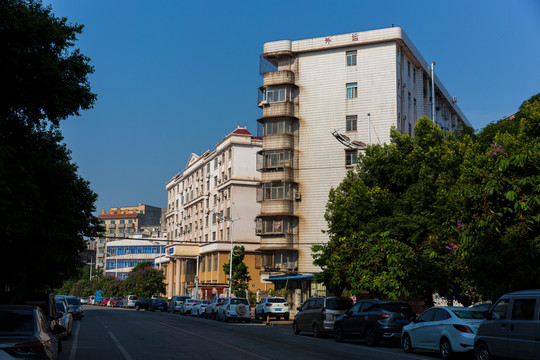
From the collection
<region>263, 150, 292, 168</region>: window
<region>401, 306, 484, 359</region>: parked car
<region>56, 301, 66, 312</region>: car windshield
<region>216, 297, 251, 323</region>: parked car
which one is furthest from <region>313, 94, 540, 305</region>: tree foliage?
<region>263, 150, 292, 168</region>: window

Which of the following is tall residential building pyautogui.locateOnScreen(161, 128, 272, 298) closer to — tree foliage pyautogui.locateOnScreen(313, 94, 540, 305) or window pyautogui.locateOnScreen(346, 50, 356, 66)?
window pyautogui.locateOnScreen(346, 50, 356, 66)

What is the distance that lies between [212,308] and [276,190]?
15.1 meters

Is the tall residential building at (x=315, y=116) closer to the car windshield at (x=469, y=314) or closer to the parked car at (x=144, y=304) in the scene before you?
the parked car at (x=144, y=304)

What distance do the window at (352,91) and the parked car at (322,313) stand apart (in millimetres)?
31477

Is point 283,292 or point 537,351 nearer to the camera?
point 537,351

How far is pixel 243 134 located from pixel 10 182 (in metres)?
63.5

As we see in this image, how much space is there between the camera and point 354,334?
2305 cm

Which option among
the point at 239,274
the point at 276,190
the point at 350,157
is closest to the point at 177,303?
the point at 239,274

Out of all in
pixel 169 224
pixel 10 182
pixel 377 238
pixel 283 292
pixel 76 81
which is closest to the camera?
pixel 10 182

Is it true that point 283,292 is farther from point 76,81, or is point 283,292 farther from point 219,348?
point 76,81

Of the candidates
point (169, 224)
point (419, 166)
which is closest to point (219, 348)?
point (419, 166)

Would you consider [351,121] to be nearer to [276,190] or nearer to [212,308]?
[276,190]

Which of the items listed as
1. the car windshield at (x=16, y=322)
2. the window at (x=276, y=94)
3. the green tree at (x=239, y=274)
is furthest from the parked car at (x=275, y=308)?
the car windshield at (x=16, y=322)

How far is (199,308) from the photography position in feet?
168
